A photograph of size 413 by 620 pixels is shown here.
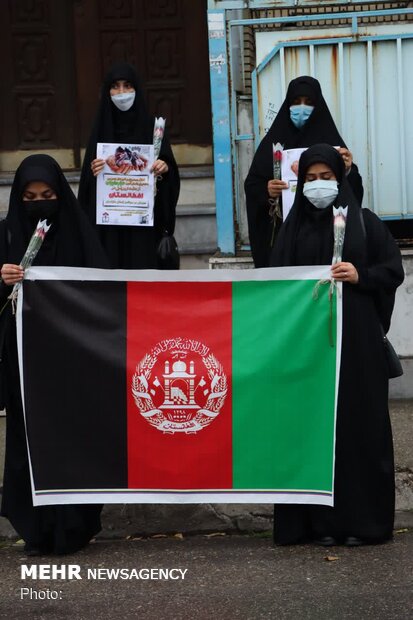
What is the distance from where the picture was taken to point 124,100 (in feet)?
22.4

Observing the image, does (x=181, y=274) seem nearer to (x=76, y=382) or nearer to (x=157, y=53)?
(x=76, y=382)

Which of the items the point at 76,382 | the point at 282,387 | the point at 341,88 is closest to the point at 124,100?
the point at 341,88

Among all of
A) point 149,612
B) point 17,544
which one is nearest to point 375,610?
point 149,612

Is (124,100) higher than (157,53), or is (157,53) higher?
(157,53)

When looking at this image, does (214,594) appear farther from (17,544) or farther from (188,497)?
(17,544)

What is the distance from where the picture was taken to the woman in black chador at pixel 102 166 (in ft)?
22.4

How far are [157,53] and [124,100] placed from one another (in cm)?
288

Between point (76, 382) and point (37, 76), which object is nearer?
point (76, 382)

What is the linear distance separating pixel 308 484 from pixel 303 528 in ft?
0.66

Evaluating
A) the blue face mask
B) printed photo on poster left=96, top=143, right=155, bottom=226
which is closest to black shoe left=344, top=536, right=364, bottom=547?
printed photo on poster left=96, top=143, right=155, bottom=226

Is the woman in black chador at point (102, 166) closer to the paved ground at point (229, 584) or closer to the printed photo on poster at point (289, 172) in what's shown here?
the printed photo on poster at point (289, 172)

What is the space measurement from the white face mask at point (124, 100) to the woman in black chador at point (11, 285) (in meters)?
Result: 1.21

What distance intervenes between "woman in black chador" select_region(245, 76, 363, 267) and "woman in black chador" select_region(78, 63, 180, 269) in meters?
0.44

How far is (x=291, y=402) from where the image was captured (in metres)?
5.59
